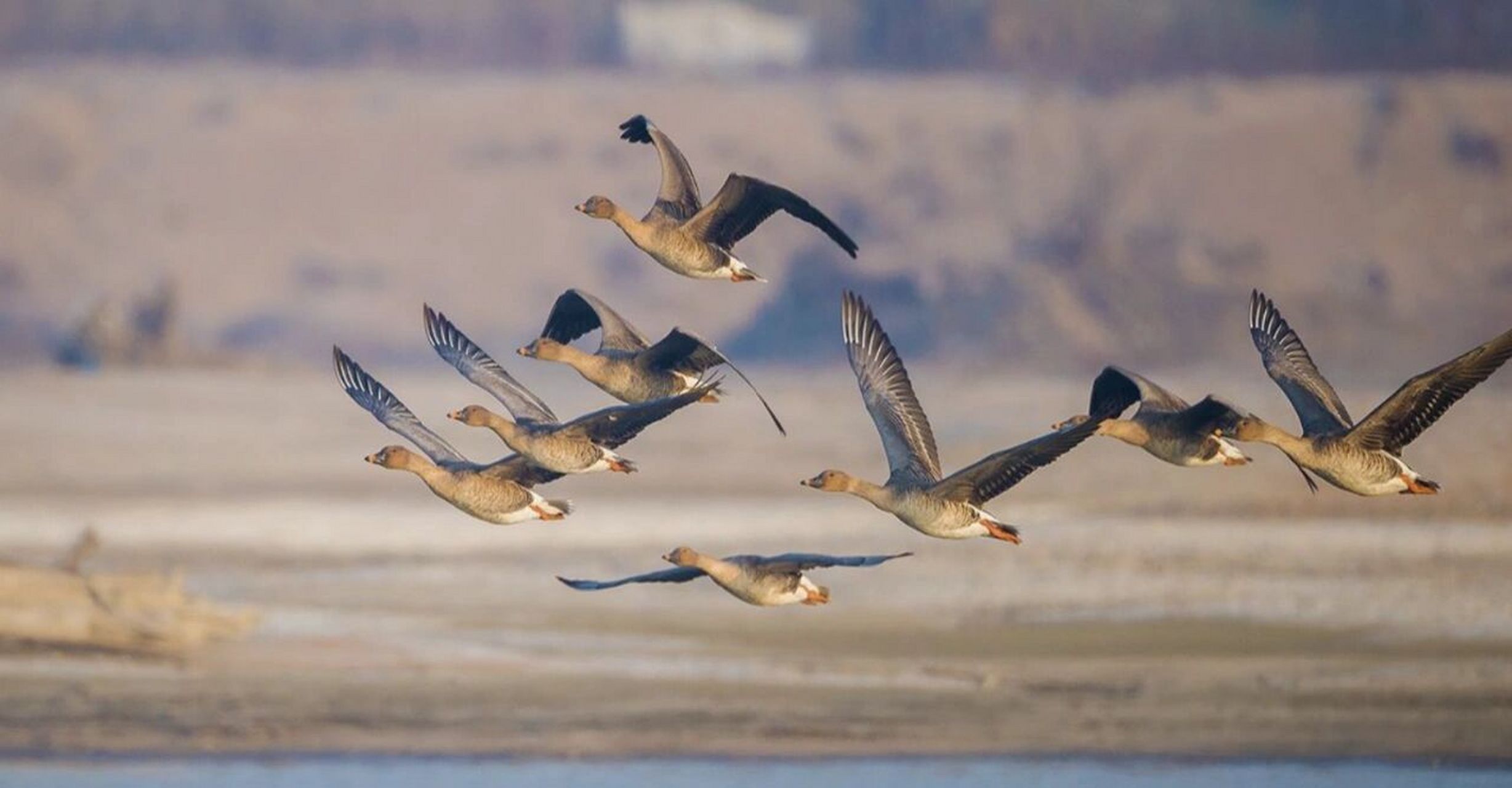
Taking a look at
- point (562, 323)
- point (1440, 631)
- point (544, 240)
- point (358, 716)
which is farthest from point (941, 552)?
point (544, 240)

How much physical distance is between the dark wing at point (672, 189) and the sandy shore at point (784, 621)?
7.94m

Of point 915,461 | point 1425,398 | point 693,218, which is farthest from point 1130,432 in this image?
point 693,218

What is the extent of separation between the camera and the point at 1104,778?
23.7 meters

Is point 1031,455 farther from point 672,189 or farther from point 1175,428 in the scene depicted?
point 672,189

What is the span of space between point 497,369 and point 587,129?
45.5 meters

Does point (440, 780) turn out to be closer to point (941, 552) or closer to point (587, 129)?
point (941, 552)

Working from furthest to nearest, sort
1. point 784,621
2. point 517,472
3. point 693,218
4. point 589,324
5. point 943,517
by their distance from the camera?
point 784,621
point 589,324
point 693,218
point 517,472
point 943,517

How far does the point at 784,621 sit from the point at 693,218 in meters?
12.6

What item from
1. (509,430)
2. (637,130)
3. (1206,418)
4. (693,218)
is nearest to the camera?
(1206,418)

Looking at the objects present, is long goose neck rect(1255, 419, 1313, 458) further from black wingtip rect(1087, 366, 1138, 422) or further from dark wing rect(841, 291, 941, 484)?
dark wing rect(841, 291, 941, 484)

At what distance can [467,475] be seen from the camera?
16.6m

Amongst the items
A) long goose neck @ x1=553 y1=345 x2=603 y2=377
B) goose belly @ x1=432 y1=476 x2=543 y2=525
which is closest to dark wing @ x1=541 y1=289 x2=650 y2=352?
long goose neck @ x1=553 y1=345 x2=603 y2=377

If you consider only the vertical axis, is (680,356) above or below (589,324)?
below

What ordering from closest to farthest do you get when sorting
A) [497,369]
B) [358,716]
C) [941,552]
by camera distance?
[497,369]
[358,716]
[941,552]
